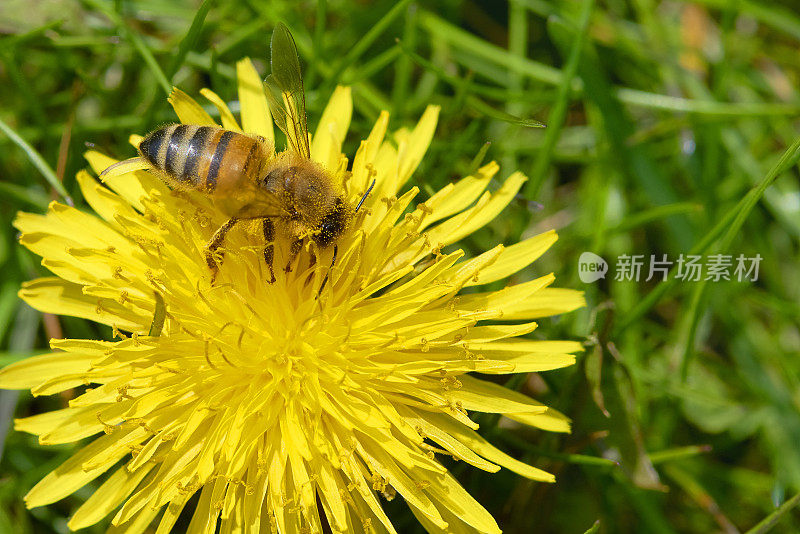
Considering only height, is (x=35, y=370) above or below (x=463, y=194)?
below

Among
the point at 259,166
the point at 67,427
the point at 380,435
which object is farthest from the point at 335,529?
the point at 259,166

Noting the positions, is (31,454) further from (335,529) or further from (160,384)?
(335,529)

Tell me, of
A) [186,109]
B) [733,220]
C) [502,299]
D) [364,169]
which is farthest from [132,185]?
[733,220]

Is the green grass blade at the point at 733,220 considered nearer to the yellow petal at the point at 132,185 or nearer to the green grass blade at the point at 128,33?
the yellow petal at the point at 132,185

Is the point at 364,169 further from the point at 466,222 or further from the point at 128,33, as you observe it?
the point at 128,33

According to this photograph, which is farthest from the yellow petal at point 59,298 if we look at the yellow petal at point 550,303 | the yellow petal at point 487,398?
the yellow petal at point 550,303

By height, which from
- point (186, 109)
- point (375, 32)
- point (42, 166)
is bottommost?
point (42, 166)

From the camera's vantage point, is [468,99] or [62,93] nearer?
[468,99]
